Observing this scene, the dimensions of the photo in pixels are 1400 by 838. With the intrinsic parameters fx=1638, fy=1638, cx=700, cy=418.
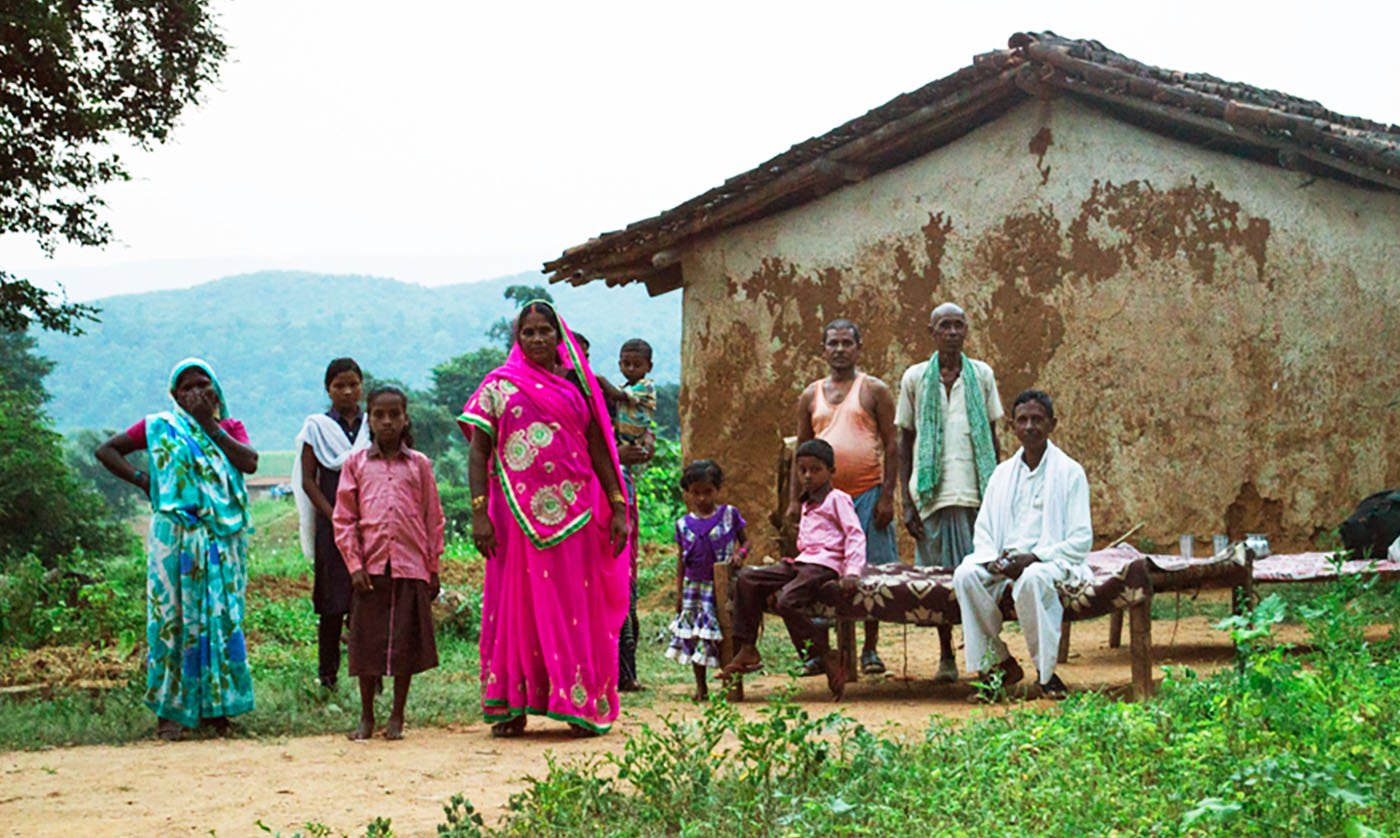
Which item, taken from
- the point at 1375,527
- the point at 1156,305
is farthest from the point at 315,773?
the point at 1156,305

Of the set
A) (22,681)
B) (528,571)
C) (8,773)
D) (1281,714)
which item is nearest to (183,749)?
(8,773)

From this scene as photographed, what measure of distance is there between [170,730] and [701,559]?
8.85 feet

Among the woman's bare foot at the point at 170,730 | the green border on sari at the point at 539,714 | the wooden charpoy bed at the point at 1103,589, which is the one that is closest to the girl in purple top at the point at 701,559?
the wooden charpoy bed at the point at 1103,589

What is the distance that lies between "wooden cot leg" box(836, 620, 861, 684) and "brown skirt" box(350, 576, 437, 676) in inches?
88.4

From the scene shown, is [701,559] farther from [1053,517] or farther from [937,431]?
[1053,517]

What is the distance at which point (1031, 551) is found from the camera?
25.5 feet

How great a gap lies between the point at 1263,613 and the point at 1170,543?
24.0 ft

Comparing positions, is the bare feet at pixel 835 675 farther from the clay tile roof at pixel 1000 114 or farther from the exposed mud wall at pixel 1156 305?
the clay tile roof at pixel 1000 114

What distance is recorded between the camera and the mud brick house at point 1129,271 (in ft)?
37.2

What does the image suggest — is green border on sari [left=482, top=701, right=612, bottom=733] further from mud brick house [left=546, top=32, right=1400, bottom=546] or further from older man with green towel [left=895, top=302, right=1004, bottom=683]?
mud brick house [left=546, top=32, right=1400, bottom=546]

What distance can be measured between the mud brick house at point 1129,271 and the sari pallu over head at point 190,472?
19.5ft

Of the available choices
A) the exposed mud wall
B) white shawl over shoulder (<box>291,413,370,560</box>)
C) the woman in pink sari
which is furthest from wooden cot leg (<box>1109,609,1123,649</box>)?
white shawl over shoulder (<box>291,413,370,560</box>)

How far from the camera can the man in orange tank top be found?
28.2 ft

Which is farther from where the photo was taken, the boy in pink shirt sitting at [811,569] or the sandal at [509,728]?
the boy in pink shirt sitting at [811,569]
